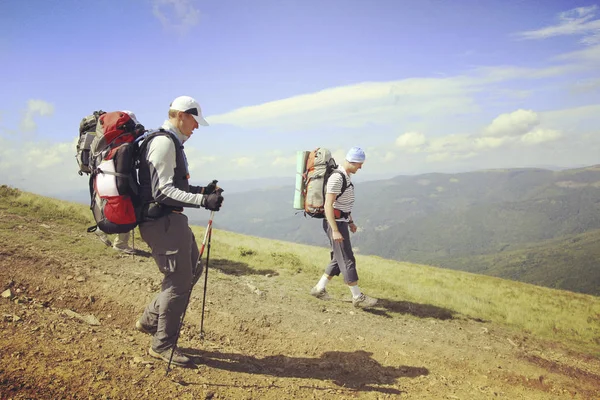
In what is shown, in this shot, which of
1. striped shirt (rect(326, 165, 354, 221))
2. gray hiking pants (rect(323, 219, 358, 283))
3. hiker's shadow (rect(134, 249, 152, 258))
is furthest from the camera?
hiker's shadow (rect(134, 249, 152, 258))

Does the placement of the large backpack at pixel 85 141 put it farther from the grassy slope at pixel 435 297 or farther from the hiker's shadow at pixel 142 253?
the hiker's shadow at pixel 142 253

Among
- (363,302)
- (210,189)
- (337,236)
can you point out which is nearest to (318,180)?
(337,236)

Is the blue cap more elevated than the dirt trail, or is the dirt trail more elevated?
the blue cap

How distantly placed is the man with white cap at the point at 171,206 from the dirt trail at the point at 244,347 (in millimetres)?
705

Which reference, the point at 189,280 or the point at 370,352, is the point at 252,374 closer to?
the point at 189,280

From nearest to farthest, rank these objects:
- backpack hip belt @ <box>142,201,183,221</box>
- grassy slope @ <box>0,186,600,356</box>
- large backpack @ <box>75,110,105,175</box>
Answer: backpack hip belt @ <box>142,201,183,221</box>, large backpack @ <box>75,110,105,175</box>, grassy slope @ <box>0,186,600,356</box>

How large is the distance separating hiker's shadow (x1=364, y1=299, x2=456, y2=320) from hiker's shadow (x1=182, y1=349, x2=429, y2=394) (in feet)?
10.4

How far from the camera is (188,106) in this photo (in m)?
4.82

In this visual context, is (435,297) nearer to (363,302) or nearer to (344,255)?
(363,302)

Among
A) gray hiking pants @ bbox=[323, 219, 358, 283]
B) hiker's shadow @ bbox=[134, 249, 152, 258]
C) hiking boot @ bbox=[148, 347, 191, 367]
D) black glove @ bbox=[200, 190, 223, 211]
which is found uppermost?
black glove @ bbox=[200, 190, 223, 211]

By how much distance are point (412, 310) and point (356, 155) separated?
4.98 meters

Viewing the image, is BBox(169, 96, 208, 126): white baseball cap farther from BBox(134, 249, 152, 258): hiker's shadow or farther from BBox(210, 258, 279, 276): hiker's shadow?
BBox(210, 258, 279, 276): hiker's shadow

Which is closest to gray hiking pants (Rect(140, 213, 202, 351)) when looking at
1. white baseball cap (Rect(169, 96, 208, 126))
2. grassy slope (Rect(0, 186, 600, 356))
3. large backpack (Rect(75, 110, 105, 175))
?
white baseball cap (Rect(169, 96, 208, 126))

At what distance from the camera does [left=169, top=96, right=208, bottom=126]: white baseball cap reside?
4.78m
